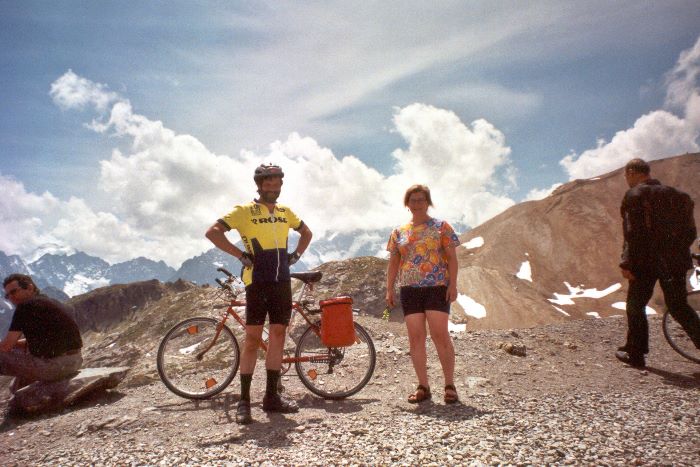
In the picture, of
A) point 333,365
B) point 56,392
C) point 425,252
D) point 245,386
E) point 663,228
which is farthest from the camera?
point 56,392

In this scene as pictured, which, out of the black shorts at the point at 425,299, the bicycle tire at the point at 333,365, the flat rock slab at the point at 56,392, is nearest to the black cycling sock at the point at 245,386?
the bicycle tire at the point at 333,365

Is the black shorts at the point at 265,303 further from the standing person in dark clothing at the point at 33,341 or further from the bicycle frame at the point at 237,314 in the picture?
the standing person in dark clothing at the point at 33,341

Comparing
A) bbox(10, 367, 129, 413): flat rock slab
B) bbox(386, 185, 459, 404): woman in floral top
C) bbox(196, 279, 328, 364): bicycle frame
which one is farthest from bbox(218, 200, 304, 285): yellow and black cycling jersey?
bbox(10, 367, 129, 413): flat rock slab

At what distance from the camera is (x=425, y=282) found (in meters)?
5.77

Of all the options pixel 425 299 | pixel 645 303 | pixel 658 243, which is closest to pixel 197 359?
pixel 425 299

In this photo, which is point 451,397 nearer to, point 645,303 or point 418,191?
point 418,191

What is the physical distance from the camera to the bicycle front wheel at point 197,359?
652 centimetres

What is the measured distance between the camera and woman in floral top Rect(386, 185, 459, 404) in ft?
18.7

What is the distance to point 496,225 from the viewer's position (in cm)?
12975

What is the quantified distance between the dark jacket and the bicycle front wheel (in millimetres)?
6737

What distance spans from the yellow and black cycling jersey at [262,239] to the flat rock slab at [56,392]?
363cm

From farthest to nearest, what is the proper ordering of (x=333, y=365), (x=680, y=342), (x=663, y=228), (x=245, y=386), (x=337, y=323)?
(x=680, y=342) → (x=333, y=365) → (x=663, y=228) → (x=337, y=323) → (x=245, y=386)

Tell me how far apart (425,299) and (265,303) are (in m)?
2.19

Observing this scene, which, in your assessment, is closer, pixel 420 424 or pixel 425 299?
pixel 420 424
